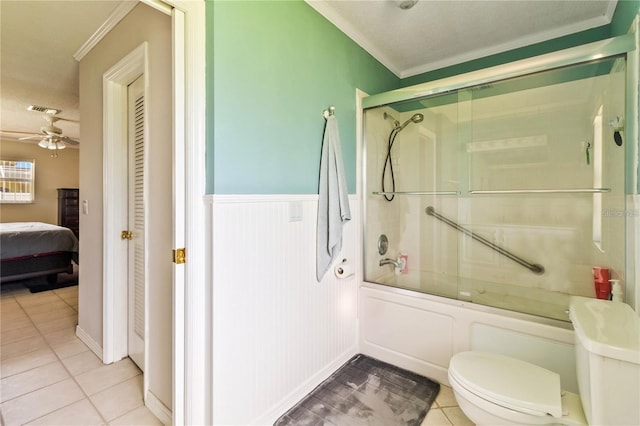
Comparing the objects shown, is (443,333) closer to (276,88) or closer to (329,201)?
(329,201)

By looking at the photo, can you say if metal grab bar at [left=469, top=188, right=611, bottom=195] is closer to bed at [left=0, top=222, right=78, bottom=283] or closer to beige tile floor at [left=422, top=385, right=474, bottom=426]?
beige tile floor at [left=422, top=385, right=474, bottom=426]

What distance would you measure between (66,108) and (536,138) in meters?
5.36

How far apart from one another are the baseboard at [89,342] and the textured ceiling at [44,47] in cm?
232

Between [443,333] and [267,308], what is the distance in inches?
47.0

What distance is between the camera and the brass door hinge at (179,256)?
Result: 1288 millimetres

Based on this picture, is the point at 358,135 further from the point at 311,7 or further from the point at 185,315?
the point at 185,315

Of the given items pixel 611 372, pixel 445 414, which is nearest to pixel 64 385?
pixel 445 414

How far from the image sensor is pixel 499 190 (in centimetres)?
231

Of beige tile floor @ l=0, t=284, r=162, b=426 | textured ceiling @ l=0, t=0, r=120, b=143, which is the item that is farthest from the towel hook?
beige tile floor @ l=0, t=284, r=162, b=426

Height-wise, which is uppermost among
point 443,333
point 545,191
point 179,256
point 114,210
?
point 545,191

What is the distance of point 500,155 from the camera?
232cm

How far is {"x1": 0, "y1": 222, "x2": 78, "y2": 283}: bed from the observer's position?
139 inches

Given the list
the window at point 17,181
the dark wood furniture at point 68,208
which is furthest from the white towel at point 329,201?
the window at point 17,181

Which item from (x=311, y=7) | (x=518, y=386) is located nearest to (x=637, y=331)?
(x=518, y=386)
